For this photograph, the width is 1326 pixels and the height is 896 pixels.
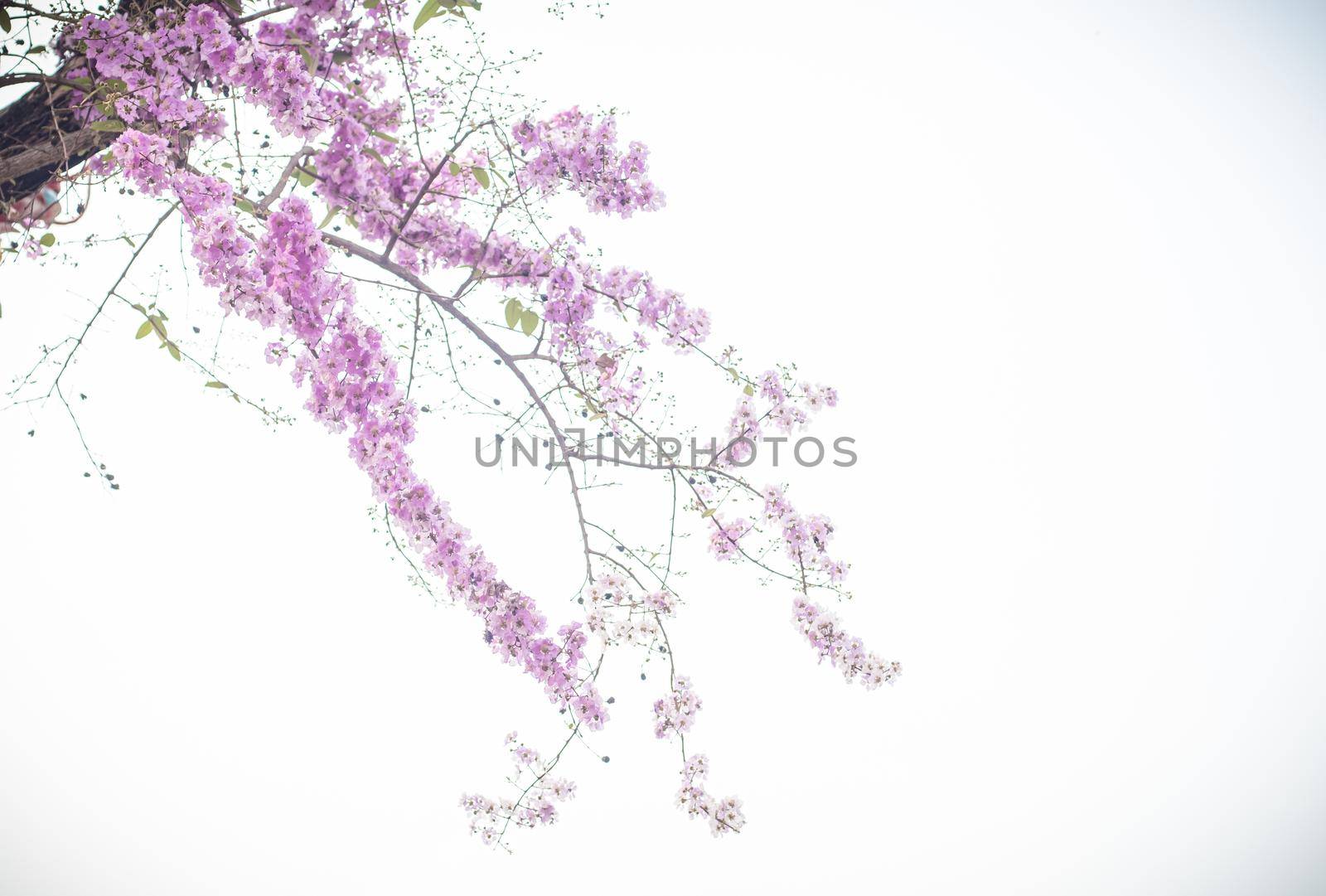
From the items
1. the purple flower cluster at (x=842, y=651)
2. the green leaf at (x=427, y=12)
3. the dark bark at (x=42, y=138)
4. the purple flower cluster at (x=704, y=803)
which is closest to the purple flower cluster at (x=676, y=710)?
the purple flower cluster at (x=704, y=803)

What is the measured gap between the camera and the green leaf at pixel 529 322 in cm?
216

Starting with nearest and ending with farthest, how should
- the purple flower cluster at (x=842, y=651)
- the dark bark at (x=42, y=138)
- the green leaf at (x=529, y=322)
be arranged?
the dark bark at (x=42, y=138) < the green leaf at (x=529, y=322) < the purple flower cluster at (x=842, y=651)

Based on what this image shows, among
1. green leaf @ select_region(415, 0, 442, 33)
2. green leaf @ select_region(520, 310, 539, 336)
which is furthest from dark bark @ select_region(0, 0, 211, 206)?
green leaf @ select_region(520, 310, 539, 336)

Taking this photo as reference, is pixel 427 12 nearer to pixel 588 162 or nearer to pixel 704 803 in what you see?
pixel 588 162

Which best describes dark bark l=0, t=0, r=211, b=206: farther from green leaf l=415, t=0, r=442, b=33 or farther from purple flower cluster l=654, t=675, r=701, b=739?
purple flower cluster l=654, t=675, r=701, b=739

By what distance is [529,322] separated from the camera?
217 centimetres

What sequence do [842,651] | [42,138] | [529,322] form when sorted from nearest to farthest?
[42,138] → [529,322] → [842,651]

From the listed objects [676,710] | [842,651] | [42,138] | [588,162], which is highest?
[588,162]

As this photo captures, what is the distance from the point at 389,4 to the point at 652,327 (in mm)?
1043

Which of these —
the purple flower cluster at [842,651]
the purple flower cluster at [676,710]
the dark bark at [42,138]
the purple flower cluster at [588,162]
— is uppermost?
the purple flower cluster at [588,162]

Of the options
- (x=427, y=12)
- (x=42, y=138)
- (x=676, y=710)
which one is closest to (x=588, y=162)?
(x=427, y=12)

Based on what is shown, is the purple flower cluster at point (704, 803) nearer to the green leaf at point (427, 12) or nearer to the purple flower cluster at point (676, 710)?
the purple flower cluster at point (676, 710)

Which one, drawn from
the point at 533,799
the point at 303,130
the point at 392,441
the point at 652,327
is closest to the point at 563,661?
the point at 533,799

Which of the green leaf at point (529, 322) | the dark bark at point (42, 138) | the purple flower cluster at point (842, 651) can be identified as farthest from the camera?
the purple flower cluster at point (842, 651)
